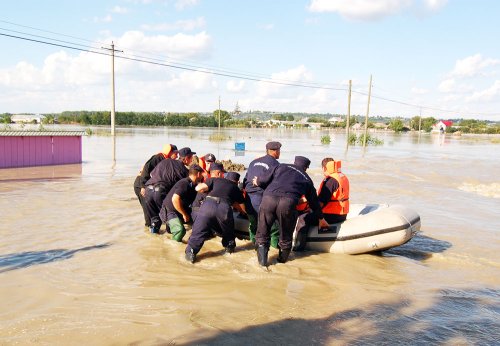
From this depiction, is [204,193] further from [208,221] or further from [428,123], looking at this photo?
[428,123]

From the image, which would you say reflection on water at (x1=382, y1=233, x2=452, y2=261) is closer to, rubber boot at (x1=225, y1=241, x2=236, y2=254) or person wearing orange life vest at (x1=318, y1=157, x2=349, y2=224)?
person wearing orange life vest at (x1=318, y1=157, x2=349, y2=224)

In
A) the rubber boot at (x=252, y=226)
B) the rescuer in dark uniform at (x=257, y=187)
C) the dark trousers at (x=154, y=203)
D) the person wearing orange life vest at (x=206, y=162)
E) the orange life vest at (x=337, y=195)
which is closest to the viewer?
the rescuer in dark uniform at (x=257, y=187)

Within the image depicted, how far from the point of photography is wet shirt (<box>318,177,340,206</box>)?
23.2ft

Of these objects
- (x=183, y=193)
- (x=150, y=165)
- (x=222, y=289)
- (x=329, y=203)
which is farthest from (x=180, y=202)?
(x=329, y=203)

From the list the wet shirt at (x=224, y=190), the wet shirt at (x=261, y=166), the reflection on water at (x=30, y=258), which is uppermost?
the wet shirt at (x=261, y=166)

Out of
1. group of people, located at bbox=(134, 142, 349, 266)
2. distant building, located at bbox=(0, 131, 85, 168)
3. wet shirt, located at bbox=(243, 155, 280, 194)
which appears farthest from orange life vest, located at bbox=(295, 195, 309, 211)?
distant building, located at bbox=(0, 131, 85, 168)

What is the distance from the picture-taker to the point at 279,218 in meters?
6.36

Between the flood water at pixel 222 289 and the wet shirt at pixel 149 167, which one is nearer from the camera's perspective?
the flood water at pixel 222 289

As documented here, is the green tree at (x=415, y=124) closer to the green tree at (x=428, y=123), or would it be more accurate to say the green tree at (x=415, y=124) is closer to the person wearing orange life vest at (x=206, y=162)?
the green tree at (x=428, y=123)

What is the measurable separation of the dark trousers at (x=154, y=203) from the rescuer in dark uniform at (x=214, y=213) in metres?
1.43

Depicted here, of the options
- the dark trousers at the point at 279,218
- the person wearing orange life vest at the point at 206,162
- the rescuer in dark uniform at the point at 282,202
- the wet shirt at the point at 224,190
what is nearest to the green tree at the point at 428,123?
the person wearing orange life vest at the point at 206,162

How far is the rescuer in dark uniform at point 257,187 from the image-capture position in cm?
666

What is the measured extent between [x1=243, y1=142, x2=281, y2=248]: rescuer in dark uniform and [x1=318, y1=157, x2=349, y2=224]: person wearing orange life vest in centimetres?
87

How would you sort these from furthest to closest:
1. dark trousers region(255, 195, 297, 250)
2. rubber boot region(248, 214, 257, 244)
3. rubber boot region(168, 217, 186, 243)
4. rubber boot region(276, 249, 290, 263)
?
rubber boot region(168, 217, 186, 243) < rubber boot region(248, 214, 257, 244) < rubber boot region(276, 249, 290, 263) < dark trousers region(255, 195, 297, 250)
